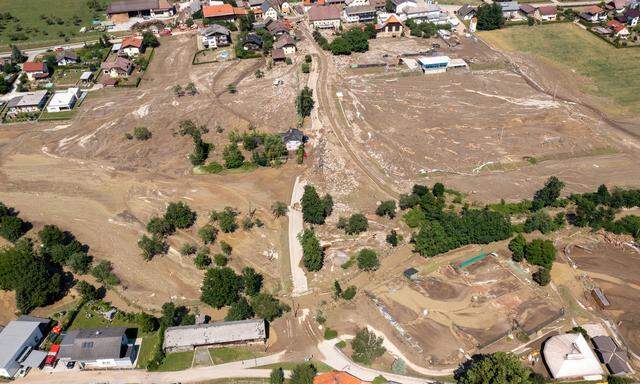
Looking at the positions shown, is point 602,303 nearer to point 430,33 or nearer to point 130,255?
point 130,255

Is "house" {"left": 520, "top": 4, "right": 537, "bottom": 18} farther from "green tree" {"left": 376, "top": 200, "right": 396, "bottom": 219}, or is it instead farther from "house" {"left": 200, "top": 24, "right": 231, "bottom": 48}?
"green tree" {"left": 376, "top": 200, "right": 396, "bottom": 219}

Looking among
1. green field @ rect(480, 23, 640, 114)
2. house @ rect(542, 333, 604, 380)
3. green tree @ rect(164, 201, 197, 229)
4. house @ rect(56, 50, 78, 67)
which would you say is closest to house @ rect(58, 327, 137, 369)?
green tree @ rect(164, 201, 197, 229)

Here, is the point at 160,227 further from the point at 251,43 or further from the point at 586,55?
the point at 586,55

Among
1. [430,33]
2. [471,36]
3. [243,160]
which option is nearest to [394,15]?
[430,33]

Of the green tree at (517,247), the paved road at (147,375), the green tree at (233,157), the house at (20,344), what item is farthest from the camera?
the green tree at (233,157)

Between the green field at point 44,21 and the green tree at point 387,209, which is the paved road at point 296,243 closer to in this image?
the green tree at point 387,209

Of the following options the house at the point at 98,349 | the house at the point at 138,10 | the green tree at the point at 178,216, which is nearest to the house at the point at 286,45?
the house at the point at 138,10
